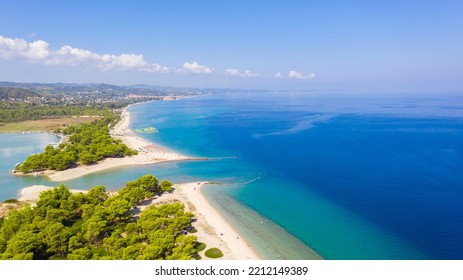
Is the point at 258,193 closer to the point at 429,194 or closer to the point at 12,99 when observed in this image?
the point at 429,194

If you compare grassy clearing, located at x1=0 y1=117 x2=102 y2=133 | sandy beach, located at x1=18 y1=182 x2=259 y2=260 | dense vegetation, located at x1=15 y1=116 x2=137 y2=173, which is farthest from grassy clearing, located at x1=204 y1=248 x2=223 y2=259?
grassy clearing, located at x1=0 y1=117 x2=102 y2=133

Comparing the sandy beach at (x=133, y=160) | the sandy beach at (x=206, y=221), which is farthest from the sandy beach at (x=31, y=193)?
the sandy beach at (x=133, y=160)

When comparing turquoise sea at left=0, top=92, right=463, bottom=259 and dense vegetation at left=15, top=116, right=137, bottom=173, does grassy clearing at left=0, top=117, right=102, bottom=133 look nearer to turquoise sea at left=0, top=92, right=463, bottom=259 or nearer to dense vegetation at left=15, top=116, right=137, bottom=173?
turquoise sea at left=0, top=92, right=463, bottom=259

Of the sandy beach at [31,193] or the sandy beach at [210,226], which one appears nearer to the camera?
the sandy beach at [210,226]

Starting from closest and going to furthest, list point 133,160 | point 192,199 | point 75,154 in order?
point 192,199 < point 75,154 < point 133,160

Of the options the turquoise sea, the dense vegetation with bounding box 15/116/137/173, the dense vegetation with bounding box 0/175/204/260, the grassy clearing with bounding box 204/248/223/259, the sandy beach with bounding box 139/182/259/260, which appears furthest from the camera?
the dense vegetation with bounding box 15/116/137/173

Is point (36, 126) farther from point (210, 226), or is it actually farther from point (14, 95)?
point (14, 95)

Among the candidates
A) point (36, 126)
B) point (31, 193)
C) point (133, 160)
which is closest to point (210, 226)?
point (31, 193)

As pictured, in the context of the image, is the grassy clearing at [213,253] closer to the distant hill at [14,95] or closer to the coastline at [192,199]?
the coastline at [192,199]
